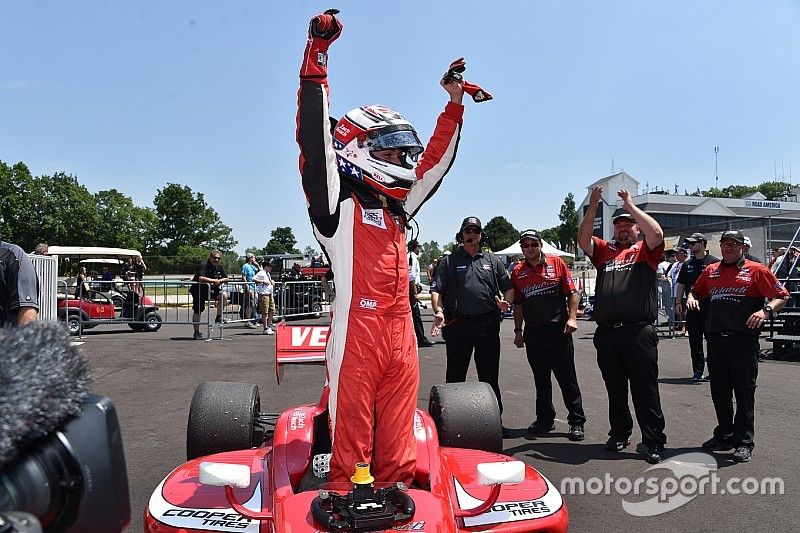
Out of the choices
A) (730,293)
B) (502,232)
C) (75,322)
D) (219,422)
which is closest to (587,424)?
(730,293)

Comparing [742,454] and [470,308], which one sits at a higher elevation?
[470,308]

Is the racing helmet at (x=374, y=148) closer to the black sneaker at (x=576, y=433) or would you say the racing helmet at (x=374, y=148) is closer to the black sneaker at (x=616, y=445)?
the black sneaker at (x=616, y=445)

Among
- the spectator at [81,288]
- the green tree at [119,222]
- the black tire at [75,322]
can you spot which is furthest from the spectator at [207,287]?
the green tree at [119,222]

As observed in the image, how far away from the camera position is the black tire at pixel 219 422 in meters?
4.15

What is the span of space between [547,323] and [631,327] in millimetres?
983

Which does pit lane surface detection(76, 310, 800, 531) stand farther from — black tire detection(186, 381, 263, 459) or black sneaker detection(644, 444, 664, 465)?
black tire detection(186, 381, 263, 459)

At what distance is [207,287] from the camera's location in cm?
1424

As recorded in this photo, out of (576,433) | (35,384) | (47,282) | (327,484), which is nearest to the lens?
(35,384)

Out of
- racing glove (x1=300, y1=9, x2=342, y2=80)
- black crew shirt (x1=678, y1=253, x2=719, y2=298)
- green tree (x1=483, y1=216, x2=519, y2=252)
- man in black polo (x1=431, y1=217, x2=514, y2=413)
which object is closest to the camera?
racing glove (x1=300, y1=9, x2=342, y2=80)

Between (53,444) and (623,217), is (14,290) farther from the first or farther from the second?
(623,217)

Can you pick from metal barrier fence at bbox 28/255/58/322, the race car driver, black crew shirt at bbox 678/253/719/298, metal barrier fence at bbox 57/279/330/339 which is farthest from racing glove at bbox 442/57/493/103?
metal barrier fence at bbox 57/279/330/339

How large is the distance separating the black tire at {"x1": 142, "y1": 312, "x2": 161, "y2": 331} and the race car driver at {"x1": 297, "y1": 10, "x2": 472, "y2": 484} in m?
13.9

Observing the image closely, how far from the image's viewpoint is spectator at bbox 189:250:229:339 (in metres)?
14.2

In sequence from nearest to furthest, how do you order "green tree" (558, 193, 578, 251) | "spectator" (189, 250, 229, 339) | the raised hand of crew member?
the raised hand of crew member → "spectator" (189, 250, 229, 339) → "green tree" (558, 193, 578, 251)
